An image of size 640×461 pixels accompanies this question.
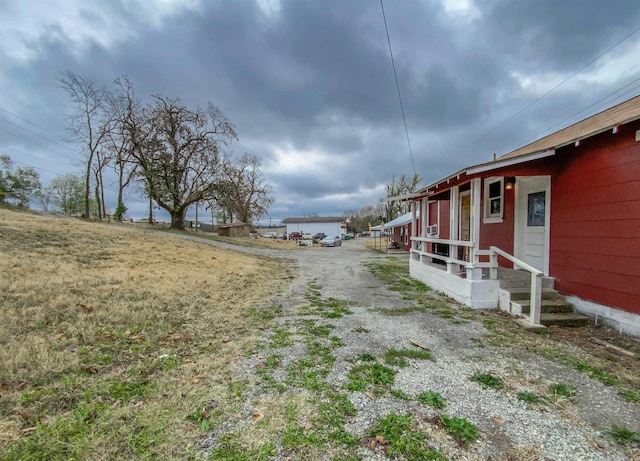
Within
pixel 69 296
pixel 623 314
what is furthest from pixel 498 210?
pixel 69 296

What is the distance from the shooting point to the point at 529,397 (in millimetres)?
2422

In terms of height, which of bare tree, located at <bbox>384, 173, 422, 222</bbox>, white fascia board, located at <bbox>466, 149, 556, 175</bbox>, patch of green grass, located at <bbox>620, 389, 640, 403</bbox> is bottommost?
patch of green grass, located at <bbox>620, 389, 640, 403</bbox>

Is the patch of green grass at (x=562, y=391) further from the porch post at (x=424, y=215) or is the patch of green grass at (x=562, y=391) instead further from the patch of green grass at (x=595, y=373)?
the porch post at (x=424, y=215)

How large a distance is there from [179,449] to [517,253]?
720 centimetres

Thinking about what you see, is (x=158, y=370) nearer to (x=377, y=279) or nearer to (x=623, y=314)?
(x=623, y=314)

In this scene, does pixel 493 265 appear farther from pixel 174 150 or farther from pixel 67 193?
pixel 67 193

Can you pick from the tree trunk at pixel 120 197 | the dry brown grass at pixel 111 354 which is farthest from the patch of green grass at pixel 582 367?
the tree trunk at pixel 120 197

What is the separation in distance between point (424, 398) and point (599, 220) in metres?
4.48

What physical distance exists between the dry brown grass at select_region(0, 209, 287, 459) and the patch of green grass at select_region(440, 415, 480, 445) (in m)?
1.72

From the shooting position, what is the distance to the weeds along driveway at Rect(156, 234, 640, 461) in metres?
1.85

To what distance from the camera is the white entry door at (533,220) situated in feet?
18.3

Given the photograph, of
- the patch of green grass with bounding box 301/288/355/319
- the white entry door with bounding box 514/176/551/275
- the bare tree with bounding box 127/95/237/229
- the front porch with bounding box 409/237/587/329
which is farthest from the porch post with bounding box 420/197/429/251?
the bare tree with bounding box 127/95/237/229

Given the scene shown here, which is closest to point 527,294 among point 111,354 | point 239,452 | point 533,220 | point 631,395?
point 533,220

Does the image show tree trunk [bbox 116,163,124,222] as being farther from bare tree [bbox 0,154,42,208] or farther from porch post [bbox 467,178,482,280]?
porch post [bbox 467,178,482,280]
